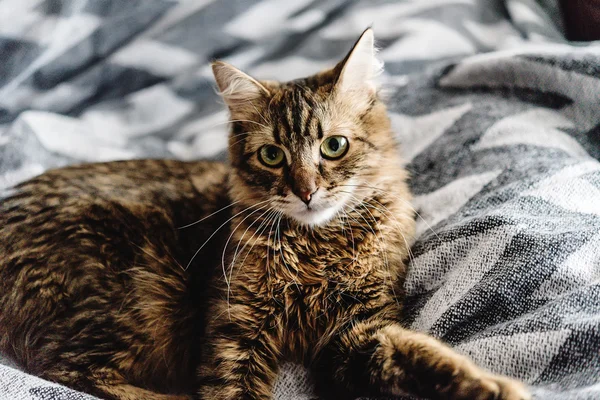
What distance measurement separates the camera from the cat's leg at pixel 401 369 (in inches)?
37.0

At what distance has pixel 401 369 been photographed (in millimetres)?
1065

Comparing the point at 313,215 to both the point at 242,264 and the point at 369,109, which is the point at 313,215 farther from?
the point at 369,109

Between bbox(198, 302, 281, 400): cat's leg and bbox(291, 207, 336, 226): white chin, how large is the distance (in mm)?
253

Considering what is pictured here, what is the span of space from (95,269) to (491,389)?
37.9 inches

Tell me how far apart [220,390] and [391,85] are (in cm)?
137

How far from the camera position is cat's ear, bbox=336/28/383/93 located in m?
1.33

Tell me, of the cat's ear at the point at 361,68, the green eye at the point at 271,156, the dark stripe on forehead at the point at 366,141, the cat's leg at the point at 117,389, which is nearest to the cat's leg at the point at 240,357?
A: the cat's leg at the point at 117,389

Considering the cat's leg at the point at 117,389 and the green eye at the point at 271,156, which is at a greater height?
the green eye at the point at 271,156

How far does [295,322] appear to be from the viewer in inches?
50.7

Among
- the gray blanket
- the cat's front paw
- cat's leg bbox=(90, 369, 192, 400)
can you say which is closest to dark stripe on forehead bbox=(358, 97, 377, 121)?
the gray blanket

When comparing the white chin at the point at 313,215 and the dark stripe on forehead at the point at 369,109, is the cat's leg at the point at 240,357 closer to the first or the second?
the white chin at the point at 313,215

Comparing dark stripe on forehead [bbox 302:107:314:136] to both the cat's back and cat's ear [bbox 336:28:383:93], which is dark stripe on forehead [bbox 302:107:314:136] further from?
the cat's back

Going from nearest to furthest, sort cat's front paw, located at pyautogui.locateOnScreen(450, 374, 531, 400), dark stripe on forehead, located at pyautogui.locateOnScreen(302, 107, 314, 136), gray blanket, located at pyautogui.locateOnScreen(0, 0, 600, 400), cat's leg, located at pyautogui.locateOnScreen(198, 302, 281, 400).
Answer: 1. cat's front paw, located at pyautogui.locateOnScreen(450, 374, 531, 400)
2. gray blanket, located at pyautogui.locateOnScreen(0, 0, 600, 400)
3. cat's leg, located at pyautogui.locateOnScreen(198, 302, 281, 400)
4. dark stripe on forehead, located at pyautogui.locateOnScreen(302, 107, 314, 136)

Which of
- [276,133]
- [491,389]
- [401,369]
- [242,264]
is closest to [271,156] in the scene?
[276,133]
